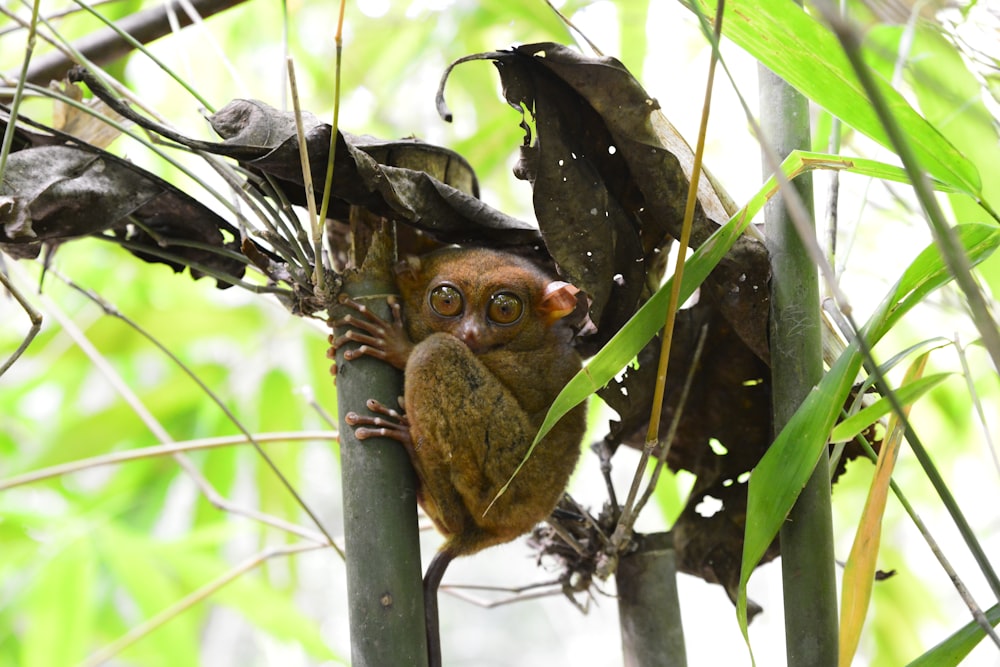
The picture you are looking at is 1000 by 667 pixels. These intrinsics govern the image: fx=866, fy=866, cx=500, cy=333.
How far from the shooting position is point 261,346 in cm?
327

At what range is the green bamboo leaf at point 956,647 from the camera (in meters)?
1.24

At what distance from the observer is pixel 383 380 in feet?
5.23

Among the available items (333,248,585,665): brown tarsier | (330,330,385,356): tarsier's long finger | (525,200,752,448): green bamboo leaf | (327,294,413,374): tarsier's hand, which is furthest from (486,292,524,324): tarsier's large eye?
(525,200,752,448): green bamboo leaf

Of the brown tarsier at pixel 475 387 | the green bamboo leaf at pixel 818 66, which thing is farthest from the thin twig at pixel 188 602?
the green bamboo leaf at pixel 818 66

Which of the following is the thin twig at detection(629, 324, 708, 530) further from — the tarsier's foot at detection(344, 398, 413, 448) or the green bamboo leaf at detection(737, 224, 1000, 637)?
the tarsier's foot at detection(344, 398, 413, 448)

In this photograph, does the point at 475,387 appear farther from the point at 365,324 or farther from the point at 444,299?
the point at 365,324

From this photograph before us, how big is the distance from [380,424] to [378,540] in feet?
0.68

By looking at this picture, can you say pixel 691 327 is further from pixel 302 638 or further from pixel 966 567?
pixel 966 567

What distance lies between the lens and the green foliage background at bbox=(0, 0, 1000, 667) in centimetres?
294

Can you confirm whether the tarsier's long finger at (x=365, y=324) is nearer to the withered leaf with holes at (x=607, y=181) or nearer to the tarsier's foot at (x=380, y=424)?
the tarsier's foot at (x=380, y=424)

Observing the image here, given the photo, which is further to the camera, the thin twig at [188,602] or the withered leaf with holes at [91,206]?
the thin twig at [188,602]

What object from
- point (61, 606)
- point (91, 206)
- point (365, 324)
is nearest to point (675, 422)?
point (365, 324)

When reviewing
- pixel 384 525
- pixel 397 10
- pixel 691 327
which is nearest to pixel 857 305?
pixel 691 327

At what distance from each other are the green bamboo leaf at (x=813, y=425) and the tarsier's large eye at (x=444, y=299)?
33.2 inches
